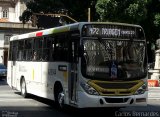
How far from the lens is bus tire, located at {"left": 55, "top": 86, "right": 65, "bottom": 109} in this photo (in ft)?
45.7

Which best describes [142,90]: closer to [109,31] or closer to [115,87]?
[115,87]

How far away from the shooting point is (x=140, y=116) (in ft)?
43.5

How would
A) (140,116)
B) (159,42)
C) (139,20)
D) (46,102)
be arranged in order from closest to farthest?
(140,116) → (46,102) → (139,20) → (159,42)

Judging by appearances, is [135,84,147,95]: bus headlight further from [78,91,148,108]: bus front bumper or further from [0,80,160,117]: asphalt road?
[0,80,160,117]: asphalt road

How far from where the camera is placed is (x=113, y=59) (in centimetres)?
1271

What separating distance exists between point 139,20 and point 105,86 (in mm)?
24034

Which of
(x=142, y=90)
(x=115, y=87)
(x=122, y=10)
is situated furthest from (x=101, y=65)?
(x=122, y=10)

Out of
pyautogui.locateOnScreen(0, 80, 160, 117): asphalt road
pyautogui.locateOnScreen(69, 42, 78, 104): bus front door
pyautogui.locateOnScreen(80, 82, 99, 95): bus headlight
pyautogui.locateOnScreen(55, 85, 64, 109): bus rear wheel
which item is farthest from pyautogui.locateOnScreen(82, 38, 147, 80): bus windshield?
pyautogui.locateOnScreen(55, 85, 64, 109): bus rear wheel

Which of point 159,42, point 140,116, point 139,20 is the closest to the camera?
point 140,116

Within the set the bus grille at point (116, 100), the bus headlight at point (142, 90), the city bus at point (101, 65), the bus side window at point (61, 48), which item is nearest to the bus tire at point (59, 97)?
the city bus at point (101, 65)

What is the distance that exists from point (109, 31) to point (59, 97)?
2.88 meters

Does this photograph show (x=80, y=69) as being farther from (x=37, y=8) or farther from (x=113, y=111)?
(x=37, y=8)

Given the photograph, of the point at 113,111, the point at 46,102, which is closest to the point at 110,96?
the point at 113,111

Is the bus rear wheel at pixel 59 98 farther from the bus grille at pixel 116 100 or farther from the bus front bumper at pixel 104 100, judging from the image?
the bus grille at pixel 116 100
